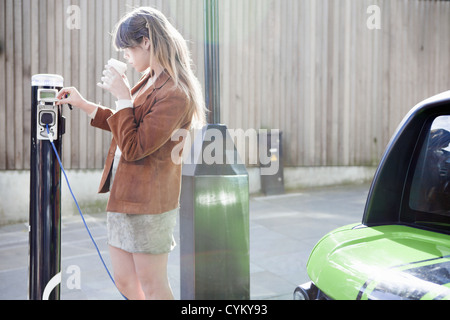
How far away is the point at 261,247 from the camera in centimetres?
583

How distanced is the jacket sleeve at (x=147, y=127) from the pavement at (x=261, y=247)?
2.31 m

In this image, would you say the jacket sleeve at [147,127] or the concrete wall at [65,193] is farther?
the concrete wall at [65,193]

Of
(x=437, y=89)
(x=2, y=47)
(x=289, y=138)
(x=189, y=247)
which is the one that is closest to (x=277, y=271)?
(x=189, y=247)

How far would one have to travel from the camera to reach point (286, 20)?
8.89 m

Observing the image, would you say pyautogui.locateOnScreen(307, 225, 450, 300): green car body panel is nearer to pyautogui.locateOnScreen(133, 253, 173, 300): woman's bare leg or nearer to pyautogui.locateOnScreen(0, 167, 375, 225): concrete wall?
pyautogui.locateOnScreen(133, 253, 173, 300): woman's bare leg

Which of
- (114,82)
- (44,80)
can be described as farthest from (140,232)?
(44,80)

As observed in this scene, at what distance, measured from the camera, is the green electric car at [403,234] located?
5.08ft

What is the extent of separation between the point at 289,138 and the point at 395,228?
23.2 ft

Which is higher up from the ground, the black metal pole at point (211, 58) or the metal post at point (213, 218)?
the black metal pole at point (211, 58)

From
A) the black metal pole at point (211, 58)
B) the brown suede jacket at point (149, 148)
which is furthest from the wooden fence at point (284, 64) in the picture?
the brown suede jacket at point (149, 148)

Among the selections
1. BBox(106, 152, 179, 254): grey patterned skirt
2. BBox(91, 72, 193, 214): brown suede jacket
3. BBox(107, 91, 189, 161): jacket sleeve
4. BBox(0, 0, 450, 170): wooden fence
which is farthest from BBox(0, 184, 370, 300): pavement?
BBox(107, 91, 189, 161): jacket sleeve

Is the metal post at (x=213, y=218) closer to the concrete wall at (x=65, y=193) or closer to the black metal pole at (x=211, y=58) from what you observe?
the black metal pole at (x=211, y=58)

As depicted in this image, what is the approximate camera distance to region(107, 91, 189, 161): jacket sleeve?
2.38m

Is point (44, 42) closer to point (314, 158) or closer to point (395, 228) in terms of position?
point (314, 158)
